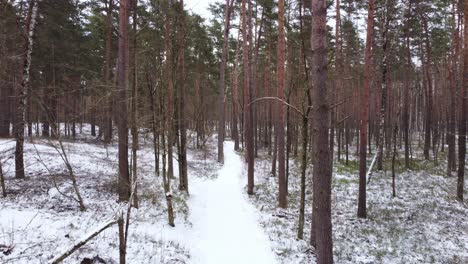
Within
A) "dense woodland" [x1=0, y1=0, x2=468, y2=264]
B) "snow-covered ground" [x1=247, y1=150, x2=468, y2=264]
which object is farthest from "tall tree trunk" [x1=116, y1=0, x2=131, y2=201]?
"snow-covered ground" [x1=247, y1=150, x2=468, y2=264]

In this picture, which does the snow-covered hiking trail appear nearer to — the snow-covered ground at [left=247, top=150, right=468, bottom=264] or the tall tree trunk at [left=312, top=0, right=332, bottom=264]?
the snow-covered ground at [left=247, top=150, right=468, bottom=264]

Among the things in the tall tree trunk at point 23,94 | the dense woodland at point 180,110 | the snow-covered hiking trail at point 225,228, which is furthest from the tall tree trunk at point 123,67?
the tall tree trunk at point 23,94

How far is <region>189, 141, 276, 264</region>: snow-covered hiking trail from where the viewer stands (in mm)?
7207

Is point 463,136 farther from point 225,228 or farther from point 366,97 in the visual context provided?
point 225,228

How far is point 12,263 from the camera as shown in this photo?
5312mm

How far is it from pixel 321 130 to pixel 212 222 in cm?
668

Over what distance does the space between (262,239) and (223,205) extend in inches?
133

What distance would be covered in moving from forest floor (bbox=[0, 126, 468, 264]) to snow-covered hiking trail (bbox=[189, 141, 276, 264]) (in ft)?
0.10

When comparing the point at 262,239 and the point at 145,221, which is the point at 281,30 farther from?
the point at 145,221

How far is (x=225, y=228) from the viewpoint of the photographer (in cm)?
902

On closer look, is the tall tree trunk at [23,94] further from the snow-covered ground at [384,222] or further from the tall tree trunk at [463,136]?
the tall tree trunk at [463,136]

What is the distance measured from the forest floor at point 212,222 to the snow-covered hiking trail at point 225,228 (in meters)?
0.03

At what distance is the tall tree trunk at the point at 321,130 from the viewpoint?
3.90 metres

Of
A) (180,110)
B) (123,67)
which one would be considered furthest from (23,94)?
(180,110)
